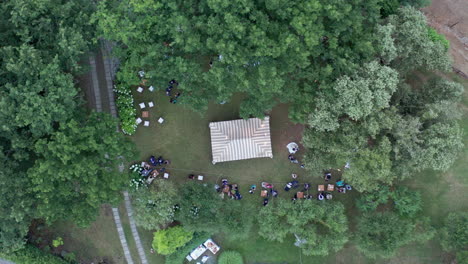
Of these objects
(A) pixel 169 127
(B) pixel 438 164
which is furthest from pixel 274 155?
(B) pixel 438 164

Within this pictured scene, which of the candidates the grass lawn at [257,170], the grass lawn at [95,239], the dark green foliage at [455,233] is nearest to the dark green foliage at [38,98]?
the grass lawn at [95,239]

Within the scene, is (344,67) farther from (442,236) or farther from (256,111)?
(442,236)

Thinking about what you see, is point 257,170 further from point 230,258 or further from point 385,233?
point 385,233

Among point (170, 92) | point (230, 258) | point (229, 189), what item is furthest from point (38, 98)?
point (230, 258)

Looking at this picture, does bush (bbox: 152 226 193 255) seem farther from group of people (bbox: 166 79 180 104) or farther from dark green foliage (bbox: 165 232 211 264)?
group of people (bbox: 166 79 180 104)

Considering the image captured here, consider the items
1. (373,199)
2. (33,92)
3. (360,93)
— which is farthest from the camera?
(373,199)

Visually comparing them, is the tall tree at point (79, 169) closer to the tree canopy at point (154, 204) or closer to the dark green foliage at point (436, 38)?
the tree canopy at point (154, 204)
